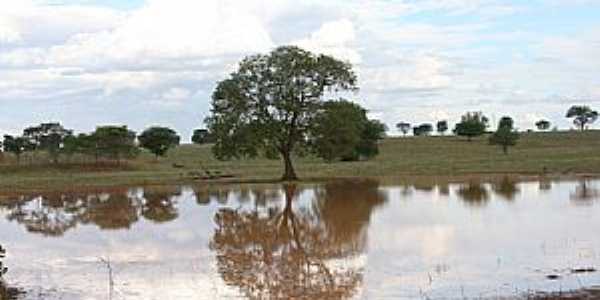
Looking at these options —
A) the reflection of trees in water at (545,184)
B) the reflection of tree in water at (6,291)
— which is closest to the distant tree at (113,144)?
the reflection of trees in water at (545,184)

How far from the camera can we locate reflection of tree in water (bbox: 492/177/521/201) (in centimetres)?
4725

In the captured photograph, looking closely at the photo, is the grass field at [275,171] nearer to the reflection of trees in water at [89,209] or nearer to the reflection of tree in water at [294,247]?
the reflection of trees in water at [89,209]

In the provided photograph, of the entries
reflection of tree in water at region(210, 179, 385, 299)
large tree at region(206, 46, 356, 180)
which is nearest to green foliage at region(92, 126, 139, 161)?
large tree at region(206, 46, 356, 180)

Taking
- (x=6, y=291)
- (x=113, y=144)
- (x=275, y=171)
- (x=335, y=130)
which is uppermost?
(x=335, y=130)

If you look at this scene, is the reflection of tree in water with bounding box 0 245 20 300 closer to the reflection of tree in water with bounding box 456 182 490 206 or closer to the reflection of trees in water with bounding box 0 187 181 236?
the reflection of trees in water with bounding box 0 187 181 236

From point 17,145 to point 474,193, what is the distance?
7438cm

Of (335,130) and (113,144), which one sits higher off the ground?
(335,130)

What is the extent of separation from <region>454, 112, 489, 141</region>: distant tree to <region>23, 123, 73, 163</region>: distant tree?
56.5m

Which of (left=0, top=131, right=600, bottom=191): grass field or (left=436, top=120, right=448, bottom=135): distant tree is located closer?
(left=0, top=131, right=600, bottom=191): grass field

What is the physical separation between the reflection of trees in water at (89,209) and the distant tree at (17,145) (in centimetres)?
4962

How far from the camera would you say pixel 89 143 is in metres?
102

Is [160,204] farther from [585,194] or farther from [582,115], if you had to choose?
[582,115]

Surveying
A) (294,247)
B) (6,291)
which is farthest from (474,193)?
(6,291)

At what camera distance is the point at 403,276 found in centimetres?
2022
